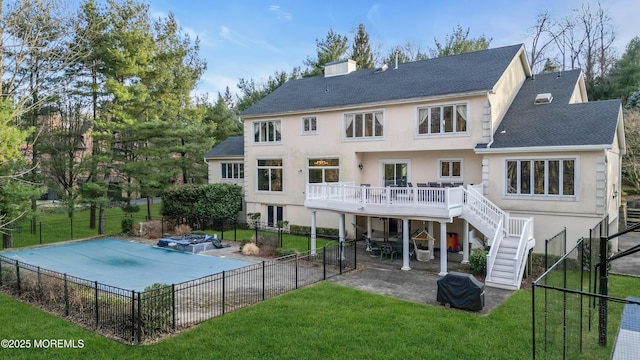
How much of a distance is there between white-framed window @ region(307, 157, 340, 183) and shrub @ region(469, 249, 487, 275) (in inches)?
355

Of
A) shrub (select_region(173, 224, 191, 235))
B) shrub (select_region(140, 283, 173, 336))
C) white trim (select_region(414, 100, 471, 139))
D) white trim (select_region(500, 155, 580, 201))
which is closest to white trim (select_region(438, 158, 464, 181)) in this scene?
white trim (select_region(414, 100, 471, 139))

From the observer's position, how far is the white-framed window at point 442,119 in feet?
56.6

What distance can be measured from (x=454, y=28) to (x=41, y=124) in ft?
125

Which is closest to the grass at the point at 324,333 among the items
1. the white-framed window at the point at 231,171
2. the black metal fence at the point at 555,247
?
the black metal fence at the point at 555,247

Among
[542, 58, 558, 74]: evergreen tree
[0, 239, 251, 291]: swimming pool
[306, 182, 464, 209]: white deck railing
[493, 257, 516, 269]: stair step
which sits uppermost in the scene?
[542, 58, 558, 74]: evergreen tree

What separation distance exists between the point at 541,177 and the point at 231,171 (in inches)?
780

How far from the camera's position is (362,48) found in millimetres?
44812

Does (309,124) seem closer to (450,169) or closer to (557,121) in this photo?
(450,169)

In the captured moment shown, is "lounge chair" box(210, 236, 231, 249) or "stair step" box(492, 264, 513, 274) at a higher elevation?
"stair step" box(492, 264, 513, 274)

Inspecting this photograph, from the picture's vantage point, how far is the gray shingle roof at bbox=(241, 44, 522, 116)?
1783 cm

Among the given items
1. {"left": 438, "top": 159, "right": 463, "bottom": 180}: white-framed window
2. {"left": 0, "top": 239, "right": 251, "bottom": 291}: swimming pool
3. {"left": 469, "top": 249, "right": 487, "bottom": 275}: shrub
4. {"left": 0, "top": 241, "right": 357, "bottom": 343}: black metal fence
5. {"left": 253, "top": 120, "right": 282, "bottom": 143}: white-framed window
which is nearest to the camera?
{"left": 0, "top": 241, "right": 357, "bottom": 343}: black metal fence

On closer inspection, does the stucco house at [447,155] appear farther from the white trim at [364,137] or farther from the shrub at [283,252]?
the shrub at [283,252]

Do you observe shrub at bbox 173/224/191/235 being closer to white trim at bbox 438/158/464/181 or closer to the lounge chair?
the lounge chair

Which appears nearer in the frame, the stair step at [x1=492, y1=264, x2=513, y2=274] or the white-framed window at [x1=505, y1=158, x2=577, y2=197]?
the stair step at [x1=492, y1=264, x2=513, y2=274]
